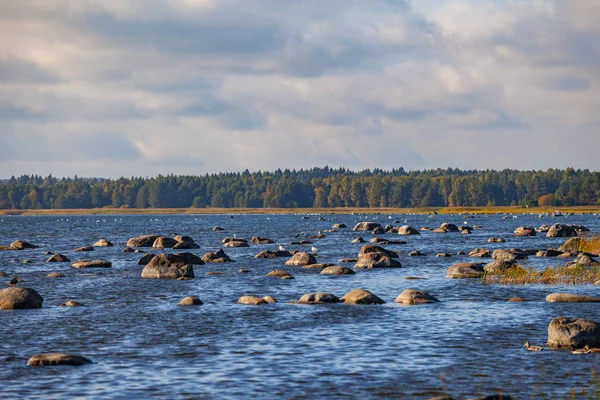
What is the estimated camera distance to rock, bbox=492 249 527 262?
53644 mm

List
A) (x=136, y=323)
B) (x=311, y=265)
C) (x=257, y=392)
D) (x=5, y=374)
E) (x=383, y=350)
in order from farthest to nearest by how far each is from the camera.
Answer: (x=311, y=265)
(x=136, y=323)
(x=383, y=350)
(x=5, y=374)
(x=257, y=392)

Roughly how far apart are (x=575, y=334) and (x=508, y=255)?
30881mm

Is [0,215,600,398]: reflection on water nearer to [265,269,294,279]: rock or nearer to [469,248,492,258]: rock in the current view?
[265,269,294,279]: rock

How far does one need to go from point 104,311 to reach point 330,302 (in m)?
8.96

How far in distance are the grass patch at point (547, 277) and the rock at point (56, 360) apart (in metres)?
25.3

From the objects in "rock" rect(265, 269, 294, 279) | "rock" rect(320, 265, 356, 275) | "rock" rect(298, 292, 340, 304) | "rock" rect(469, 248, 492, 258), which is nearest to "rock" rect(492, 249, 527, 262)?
"rock" rect(469, 248, 492, 258)

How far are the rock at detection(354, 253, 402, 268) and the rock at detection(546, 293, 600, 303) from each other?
62.2 feet

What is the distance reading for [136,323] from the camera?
2967 centimetres

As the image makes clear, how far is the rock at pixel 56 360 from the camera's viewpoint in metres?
→ 21.8

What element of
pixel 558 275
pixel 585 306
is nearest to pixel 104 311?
pixel 585 306

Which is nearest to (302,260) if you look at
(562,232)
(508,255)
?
(508,255)

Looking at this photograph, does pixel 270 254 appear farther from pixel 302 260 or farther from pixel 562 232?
pixel 562 232

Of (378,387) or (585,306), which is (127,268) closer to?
(585,306)

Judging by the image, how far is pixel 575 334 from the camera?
2364cm
